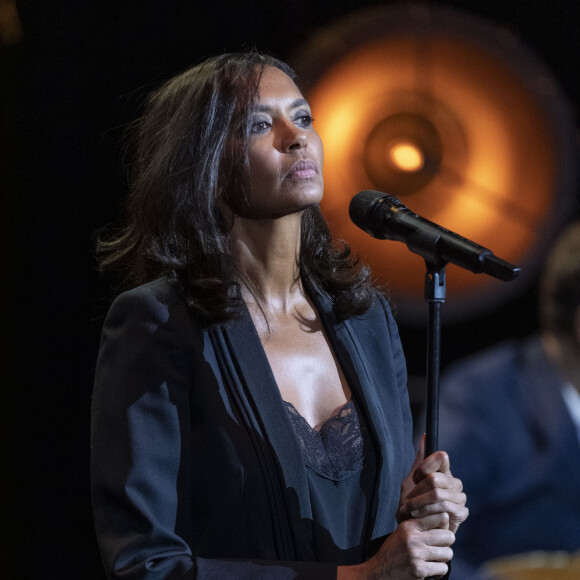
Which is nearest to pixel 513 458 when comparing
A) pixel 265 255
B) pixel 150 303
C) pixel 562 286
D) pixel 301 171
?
pixel 562 286

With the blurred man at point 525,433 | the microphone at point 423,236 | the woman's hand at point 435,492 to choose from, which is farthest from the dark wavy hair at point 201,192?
the blurred man at point 525,433

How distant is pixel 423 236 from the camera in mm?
1137

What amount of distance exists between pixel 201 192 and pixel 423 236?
626 millimetres

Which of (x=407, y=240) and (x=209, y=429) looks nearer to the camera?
(x=407, y=240)

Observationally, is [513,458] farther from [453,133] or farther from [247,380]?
[247,380]

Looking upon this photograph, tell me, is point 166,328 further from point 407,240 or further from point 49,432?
point 49,432

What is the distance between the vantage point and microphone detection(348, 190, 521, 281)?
1.05 meters

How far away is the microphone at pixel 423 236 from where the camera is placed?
3.45ft

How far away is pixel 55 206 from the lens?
2.32 metres

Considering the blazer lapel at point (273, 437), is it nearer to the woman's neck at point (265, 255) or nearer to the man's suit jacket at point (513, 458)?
the woman's neck at point (265, 255)

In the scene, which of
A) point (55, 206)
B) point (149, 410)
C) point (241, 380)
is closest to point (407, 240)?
point (241, 380)

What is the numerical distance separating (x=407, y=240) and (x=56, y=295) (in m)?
1.49

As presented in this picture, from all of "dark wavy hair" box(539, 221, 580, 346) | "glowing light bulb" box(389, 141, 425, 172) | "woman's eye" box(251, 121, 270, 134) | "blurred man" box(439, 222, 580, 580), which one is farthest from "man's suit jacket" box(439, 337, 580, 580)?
"woman's eye" box(251, 121, 270, 134)

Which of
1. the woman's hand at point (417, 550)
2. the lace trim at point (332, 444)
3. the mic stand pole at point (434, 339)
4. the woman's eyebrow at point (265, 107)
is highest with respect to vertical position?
the woman's eyebrow at point (265, 107)
